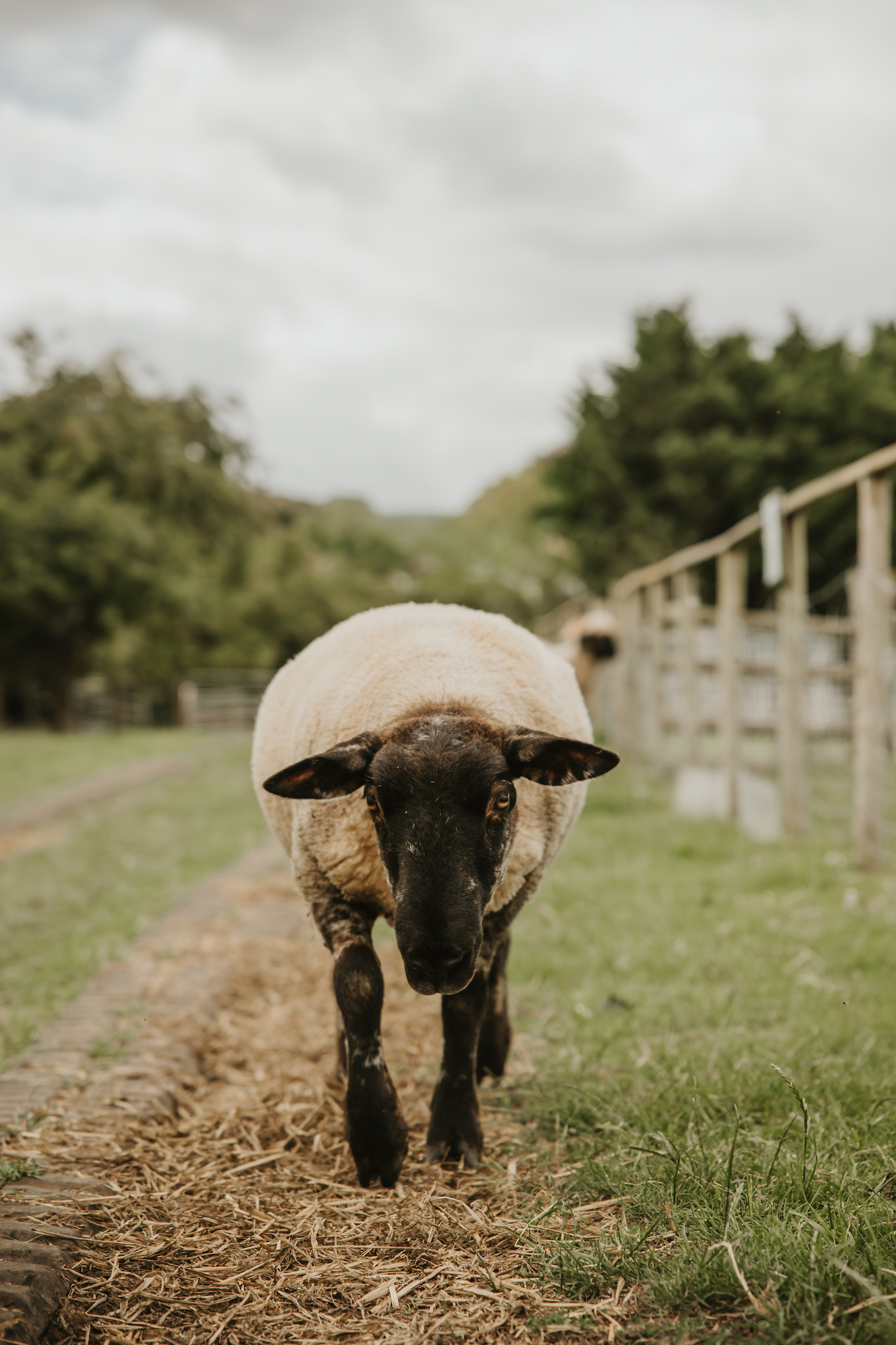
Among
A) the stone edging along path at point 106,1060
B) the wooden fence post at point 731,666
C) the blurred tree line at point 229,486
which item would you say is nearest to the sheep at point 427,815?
the stone edging along path at point 106,1060

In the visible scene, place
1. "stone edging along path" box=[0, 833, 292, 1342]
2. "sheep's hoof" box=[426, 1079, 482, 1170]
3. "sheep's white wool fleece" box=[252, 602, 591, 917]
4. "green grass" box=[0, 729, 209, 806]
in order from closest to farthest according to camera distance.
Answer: "stone edging along path" box=[0, 833, 292, 1342] < "sheep's hoof" box=[426, 1079, 482, 1170] < "sheep's white wool fleece" box=[252, 602, 591, 917] < "green grass" box=[0, 729, 209, 806]

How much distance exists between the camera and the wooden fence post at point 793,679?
725 centimetres

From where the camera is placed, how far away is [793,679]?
23.9ft

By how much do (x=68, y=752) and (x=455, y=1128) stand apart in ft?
49.7

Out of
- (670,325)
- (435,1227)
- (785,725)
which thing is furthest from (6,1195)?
(670,325)

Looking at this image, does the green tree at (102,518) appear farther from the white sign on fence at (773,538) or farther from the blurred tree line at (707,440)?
the white sign on fence at (773,538)

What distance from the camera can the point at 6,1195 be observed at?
8.50ft

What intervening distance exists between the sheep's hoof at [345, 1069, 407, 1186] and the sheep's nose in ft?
1.50

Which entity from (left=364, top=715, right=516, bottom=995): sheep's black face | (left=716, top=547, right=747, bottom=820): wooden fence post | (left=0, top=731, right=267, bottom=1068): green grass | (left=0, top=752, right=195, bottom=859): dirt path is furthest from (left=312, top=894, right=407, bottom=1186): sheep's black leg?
(left=0, top=752, right=195, bottom=859): dirt path

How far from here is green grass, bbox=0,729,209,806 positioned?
1291cm

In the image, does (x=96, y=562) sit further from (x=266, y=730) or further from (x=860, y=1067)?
(x=860, y=1067)

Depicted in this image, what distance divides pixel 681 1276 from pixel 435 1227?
711 millimetres

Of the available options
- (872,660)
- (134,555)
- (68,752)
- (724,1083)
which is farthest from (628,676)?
(134,555)

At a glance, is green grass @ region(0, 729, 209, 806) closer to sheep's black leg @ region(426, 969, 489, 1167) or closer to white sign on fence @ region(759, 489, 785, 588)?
white sign on fence @ region(759, 489, 785, 588)
